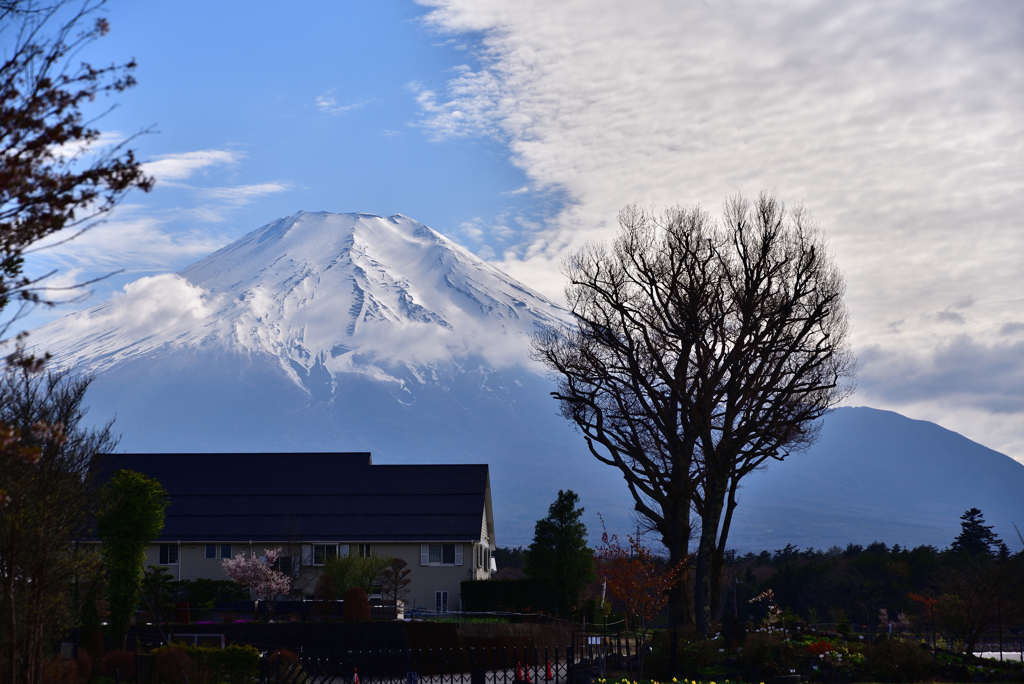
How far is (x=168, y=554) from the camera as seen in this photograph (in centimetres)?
4312

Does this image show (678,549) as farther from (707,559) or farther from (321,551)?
(321,551)

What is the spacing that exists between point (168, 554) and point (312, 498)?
23.8ft

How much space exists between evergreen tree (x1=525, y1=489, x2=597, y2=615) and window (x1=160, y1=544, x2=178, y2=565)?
17348 millimetres

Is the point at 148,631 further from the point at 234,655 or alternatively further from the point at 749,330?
the point at 749,330

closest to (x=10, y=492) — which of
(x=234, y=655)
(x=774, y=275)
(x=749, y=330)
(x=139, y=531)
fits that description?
(x=234, y=655)

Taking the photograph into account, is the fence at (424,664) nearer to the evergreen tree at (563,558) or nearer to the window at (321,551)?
the evergreen tree at (563,558)

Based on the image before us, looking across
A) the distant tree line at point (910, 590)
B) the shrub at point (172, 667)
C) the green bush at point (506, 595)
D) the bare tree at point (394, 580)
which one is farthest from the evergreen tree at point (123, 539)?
the distant tree line at point (910, 590)

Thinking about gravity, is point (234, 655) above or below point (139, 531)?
below

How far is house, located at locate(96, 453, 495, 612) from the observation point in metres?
41.9

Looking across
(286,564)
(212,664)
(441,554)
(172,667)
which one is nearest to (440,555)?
(441,554)

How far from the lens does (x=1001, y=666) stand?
19.2 m

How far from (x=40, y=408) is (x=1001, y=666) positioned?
23557 mm

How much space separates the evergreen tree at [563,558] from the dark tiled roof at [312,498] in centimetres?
406

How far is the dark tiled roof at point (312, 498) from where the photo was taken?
1684 inches
